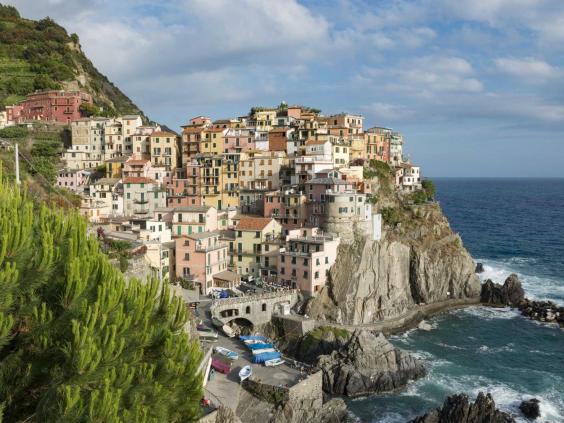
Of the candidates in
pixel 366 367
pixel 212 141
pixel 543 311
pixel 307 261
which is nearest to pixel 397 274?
pixel 307 261

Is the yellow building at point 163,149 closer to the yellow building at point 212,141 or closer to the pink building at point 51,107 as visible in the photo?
the yellow building at point 212,141

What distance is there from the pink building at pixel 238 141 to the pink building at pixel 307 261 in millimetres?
26332

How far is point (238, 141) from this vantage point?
81625mm

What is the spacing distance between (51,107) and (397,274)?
66414 mm

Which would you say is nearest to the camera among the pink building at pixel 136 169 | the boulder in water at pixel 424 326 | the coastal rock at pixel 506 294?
the boulder in water at pixel 424 326

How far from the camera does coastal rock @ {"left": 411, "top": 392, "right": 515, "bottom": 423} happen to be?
113ft

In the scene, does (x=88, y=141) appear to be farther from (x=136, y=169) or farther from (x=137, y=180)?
(x=137, y=180)

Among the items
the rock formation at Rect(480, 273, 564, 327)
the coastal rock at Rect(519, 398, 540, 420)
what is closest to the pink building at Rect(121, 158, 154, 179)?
the rock formation at Rect(480, 273, 564, 327)

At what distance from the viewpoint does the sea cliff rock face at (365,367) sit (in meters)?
41.4

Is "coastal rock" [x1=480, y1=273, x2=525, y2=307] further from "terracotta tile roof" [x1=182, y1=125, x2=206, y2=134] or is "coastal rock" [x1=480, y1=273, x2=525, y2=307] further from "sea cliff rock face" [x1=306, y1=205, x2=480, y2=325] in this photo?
"terracotta tile roof" [x1=182, y1=125, x2=206, y2=134]

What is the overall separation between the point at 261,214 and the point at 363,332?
29339 millimetres

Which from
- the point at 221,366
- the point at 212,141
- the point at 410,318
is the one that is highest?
the point at 212,141

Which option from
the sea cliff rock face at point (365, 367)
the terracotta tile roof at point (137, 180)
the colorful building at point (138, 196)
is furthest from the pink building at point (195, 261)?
the sea cliff rock face at point (365, 367)

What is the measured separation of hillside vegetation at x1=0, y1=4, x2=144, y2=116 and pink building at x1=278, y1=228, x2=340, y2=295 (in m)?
56.9
